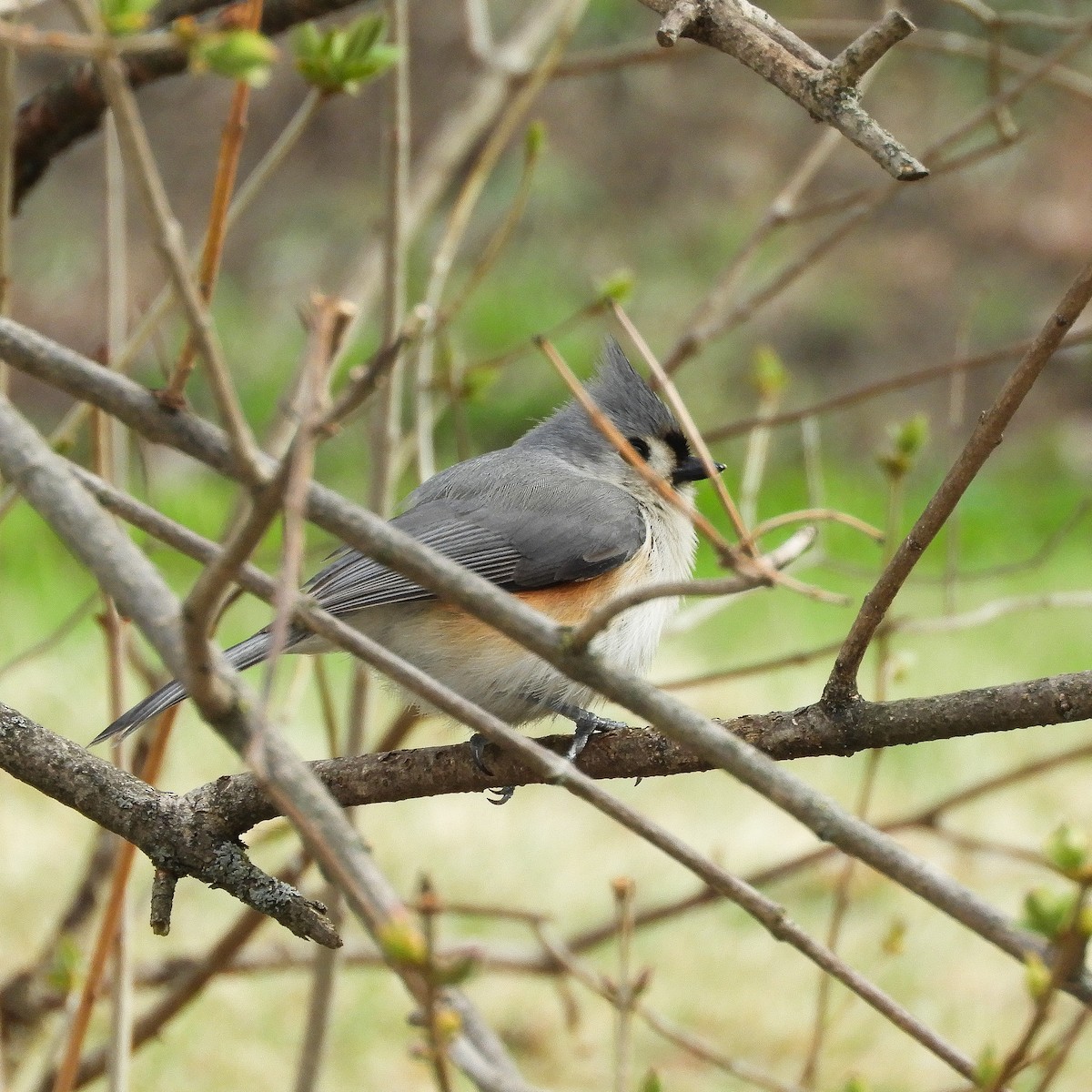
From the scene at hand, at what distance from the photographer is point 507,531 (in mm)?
2941

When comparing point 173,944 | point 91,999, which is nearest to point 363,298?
point 91,999

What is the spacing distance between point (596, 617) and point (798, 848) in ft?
11.2

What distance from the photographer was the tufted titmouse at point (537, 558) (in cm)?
A: 262

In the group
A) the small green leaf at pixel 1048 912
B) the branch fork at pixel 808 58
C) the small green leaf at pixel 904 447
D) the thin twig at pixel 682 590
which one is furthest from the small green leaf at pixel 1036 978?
the small green leaf at pixel 904 447

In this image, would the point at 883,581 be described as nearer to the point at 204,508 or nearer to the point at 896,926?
the point at 896,926

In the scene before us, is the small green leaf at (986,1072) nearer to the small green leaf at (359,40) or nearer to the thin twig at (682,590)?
the thin twig at (682,590)

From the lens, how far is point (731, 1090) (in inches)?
137

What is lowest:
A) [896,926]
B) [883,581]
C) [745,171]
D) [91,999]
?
[91,999]

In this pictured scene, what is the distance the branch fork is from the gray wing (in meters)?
1.42

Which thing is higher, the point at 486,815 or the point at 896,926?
the point at 486,815

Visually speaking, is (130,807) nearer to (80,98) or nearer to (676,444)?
(80,98)

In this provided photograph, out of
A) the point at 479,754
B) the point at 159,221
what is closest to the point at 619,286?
the point at 479,754

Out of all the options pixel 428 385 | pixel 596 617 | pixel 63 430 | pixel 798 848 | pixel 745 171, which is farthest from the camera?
pixel 745 171

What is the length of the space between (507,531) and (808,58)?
162 centimetres
